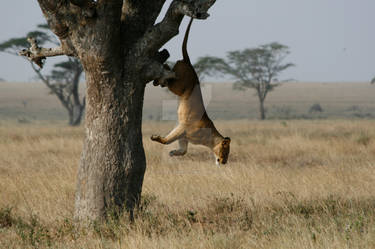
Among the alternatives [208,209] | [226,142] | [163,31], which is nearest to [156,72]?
[163,31]

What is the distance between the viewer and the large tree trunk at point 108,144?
4980 mm

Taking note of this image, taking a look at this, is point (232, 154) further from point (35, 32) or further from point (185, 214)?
point (35, 32)

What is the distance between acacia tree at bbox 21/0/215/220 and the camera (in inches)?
190

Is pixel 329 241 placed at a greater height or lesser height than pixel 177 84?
lesser

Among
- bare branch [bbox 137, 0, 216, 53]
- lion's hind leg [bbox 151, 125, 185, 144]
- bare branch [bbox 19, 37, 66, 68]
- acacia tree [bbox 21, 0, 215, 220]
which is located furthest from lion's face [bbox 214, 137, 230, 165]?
bare branch [bbox 19, 37, 66, 68]

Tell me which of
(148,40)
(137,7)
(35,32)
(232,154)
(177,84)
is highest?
(35,32)

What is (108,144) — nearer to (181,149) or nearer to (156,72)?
(156,72)

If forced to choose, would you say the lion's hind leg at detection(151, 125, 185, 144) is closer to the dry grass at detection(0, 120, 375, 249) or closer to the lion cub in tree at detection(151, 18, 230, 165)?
the lion cub in tree at detection(151, 18, 230, 165)

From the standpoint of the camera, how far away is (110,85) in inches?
196

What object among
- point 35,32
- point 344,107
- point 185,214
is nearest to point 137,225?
point 185,214

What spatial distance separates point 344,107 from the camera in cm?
6162

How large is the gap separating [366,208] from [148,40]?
3.32 meters

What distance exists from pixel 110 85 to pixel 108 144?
0.63m

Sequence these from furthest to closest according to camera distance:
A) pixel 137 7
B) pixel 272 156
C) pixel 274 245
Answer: pixel 272 156, pixel 137 7, pixel 274 245
